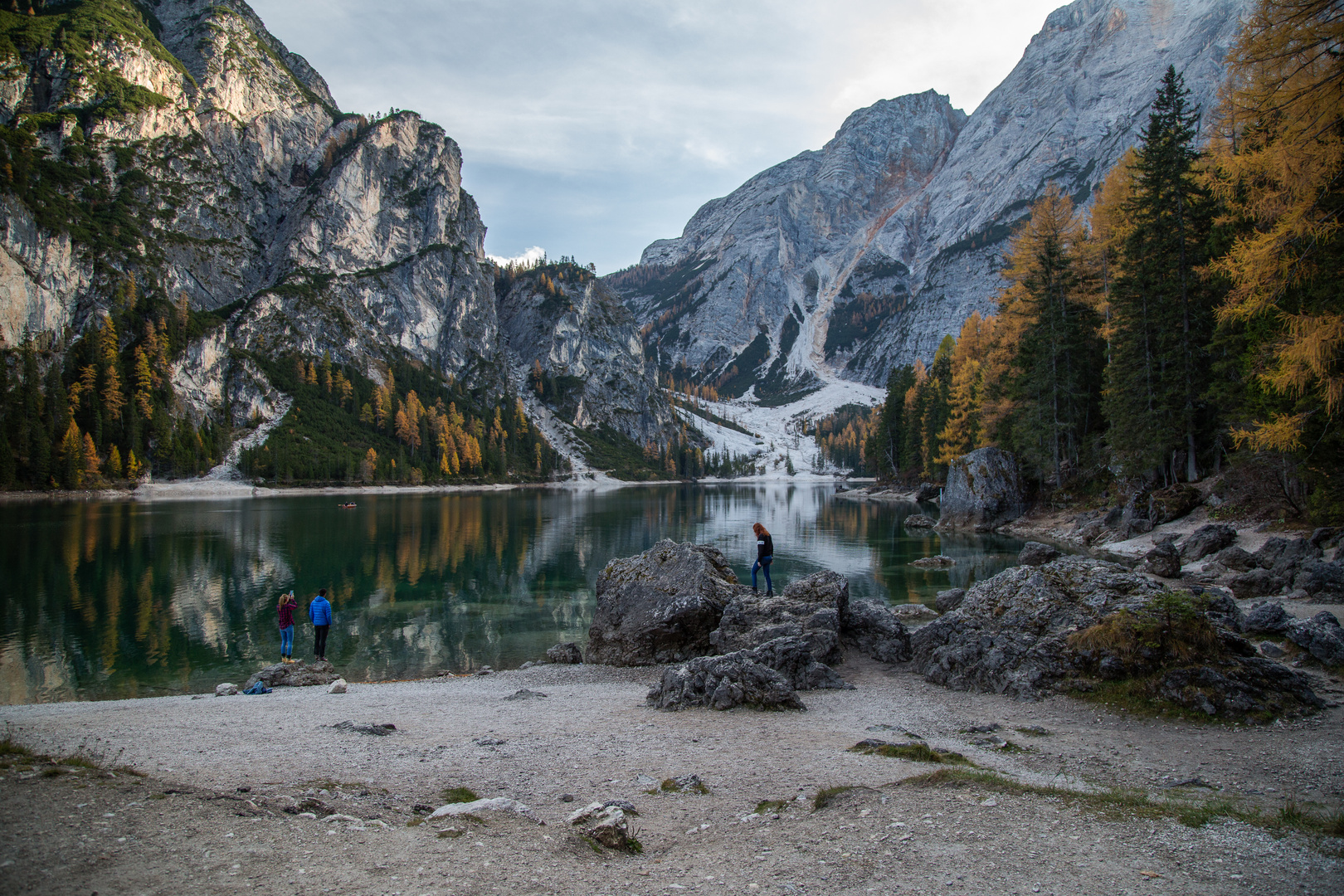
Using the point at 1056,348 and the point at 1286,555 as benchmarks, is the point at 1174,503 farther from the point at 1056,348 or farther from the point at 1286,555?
the point at 1056,348

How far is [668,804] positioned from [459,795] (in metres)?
2.75

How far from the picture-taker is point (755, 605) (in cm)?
1834

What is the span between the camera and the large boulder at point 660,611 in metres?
18.7

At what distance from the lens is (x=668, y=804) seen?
7645mm

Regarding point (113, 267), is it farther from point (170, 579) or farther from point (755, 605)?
point (755, 605)

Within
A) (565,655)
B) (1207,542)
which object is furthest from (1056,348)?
(565,655)

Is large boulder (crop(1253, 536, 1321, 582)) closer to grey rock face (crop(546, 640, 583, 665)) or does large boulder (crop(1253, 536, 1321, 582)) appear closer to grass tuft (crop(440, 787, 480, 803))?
grey rock face (crop(546, 640, 583, 665))

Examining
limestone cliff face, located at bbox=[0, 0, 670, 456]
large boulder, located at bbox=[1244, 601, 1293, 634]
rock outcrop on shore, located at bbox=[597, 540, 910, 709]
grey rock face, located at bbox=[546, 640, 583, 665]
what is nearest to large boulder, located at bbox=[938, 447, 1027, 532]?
large boulder, located at bbox=[1244, 601, 1293, 634]

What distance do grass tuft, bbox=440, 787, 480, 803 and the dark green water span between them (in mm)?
13342

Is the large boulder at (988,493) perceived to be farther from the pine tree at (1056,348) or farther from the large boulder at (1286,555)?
the large boulder at (1286,555)

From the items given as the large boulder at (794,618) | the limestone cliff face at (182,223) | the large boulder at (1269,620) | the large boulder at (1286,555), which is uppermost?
the limestone cliff face at (182,223)

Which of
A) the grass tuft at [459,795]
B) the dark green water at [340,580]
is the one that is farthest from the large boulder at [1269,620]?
the grass tuft at [459,795]

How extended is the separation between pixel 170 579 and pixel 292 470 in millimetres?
100717

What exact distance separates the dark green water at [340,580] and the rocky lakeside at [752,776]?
236 inches
